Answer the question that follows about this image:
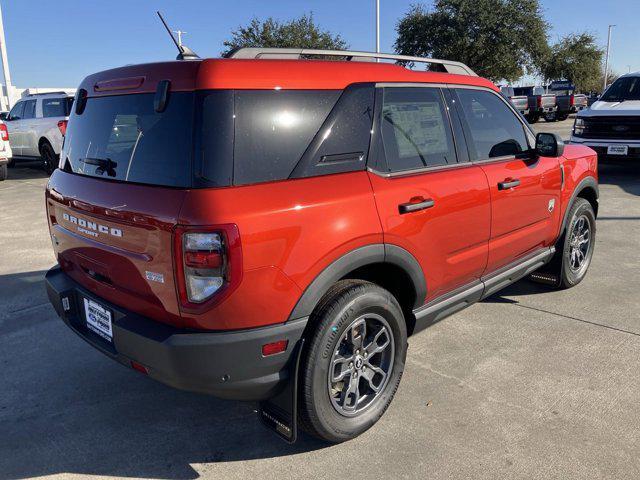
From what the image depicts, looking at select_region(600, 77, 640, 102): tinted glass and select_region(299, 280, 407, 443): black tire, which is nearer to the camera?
select_region(299, 280, 407, 443): black tire

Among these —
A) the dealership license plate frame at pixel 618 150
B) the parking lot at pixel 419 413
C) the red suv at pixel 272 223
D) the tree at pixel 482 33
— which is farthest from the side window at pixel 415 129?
the tree at pixel 482 33

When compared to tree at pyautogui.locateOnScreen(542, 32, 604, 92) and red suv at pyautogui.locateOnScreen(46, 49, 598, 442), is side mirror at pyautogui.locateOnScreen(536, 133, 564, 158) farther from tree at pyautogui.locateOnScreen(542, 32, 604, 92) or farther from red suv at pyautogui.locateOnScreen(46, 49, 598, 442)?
tree at pyautogui.locateOnScreen(542, 32, 604, 92)

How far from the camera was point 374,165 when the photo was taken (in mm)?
2672

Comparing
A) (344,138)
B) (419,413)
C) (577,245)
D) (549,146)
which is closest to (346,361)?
(419,413)

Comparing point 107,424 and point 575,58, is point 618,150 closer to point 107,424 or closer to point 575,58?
point 107,424

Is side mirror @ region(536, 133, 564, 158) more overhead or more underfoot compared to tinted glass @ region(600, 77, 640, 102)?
more underfoot

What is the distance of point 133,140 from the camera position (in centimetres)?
247

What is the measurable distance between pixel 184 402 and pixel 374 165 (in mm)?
1763

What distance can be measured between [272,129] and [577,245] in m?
3.51

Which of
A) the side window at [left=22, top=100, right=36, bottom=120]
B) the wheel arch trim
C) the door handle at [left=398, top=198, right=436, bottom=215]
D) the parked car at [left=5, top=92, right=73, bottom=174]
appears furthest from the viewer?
the side window at [left=22, top=100, right=36, bottom=120]

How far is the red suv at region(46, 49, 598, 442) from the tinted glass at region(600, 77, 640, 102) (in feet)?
29.3

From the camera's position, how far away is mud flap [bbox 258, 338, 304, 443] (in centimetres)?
234

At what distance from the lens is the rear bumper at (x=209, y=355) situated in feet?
7.05

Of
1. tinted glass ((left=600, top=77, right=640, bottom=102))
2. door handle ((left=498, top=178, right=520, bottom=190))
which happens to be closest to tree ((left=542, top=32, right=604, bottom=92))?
tinted glass ((left=600, top=77, right=640, bottom=102))
